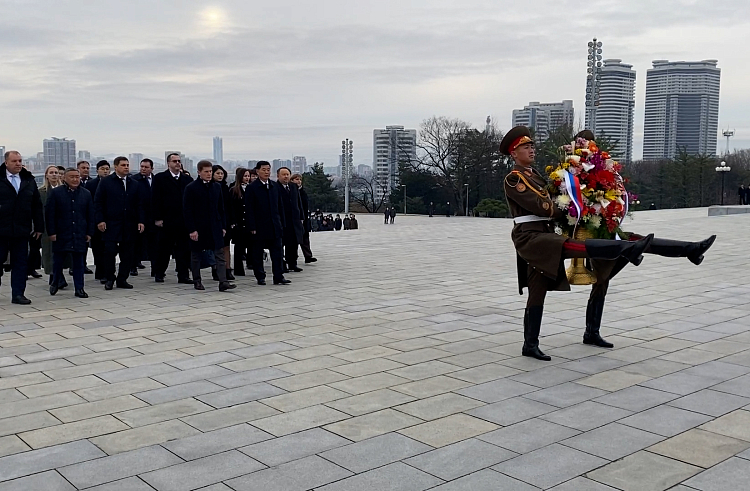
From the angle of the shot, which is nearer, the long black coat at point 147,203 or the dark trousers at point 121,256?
the dark trousers at point 121,256

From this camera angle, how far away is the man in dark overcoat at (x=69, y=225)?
9156 millimetres

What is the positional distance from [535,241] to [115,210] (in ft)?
21.5

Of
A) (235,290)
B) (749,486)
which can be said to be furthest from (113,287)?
(749,486)

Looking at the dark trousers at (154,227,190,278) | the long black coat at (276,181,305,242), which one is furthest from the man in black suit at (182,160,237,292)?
the long black coat at (276,181,305,242)

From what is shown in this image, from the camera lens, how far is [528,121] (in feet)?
227

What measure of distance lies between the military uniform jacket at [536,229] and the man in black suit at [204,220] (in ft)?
16.4

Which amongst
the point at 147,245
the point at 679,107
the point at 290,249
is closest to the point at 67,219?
the point at 147,245

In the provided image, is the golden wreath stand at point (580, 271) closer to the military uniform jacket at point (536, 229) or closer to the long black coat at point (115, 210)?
the military uniform jacket at point (536, 229)

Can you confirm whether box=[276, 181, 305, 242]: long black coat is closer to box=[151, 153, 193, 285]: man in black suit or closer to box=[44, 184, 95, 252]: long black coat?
box=[151, 153, 193, 285]: man in black suit

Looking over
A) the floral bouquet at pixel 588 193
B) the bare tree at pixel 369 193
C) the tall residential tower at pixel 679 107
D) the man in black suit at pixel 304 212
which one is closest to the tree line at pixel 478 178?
the bare tree at pixel 369 193

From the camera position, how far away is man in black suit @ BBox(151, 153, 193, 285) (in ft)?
34.2

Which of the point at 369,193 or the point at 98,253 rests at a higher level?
the point at 369,193

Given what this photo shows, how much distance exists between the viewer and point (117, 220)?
9.90 m

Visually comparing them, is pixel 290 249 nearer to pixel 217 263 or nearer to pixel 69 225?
pixel 217 263
